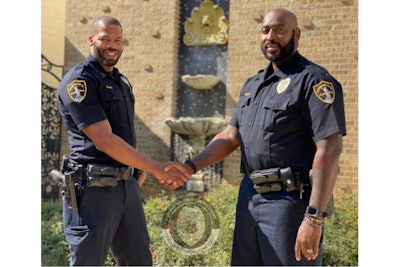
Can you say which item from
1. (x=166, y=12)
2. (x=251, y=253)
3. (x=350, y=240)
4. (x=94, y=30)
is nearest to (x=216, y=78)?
(x=166, y=12)

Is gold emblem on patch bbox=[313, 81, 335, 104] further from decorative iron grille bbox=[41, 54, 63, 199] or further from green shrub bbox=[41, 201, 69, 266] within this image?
decorative iron grille bbox=[41, 54, 63, 199]

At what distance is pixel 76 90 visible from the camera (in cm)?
307

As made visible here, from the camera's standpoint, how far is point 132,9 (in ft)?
19.9

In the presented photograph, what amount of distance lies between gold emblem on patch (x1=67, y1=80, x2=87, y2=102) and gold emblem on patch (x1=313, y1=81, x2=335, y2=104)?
4.39ft

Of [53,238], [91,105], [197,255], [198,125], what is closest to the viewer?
[91,105]

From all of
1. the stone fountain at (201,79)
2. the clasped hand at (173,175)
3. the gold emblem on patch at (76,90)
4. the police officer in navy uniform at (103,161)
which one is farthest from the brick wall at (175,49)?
the gold emblem on patch at (76,90)

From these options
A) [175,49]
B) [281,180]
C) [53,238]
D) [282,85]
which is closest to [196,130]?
[175,49]

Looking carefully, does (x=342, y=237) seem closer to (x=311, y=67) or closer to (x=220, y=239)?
(x=220, y=239)

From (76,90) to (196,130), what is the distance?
10.2 feet

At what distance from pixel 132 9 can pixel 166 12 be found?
0.41 meters

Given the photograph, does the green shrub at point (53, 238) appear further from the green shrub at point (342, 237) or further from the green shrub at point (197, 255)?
the green shrub at point (342, 237)

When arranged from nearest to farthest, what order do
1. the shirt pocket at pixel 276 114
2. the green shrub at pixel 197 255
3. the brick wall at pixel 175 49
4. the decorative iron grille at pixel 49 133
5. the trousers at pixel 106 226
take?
the shirt pocket at pixel 276 114 → the trousers at pixel 106 226 → the green shrub at pixel 197 255 → the brick wall at pixel 175 49 → the decorative iron grille at pixel 49 133

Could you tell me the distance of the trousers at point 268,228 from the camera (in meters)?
2.69

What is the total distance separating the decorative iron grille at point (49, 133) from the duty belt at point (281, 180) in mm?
3405
